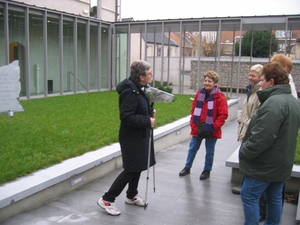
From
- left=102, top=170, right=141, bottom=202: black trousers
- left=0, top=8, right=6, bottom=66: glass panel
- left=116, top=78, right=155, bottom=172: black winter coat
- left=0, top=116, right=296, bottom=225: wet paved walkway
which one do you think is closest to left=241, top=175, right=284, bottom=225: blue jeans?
left=0, top=116, right=296, bottom=225: wet paved walkway

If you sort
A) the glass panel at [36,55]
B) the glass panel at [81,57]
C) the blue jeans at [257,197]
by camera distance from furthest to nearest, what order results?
the glass panel at [81,57], the glass panel at [36,55], the blue jeans at [257,197]

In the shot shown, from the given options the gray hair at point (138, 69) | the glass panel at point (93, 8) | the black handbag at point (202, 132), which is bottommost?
the black handbag at point (202, 132)

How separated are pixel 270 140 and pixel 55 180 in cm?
287

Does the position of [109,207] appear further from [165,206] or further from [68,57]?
[68,57]

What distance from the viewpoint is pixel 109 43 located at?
20109 mm

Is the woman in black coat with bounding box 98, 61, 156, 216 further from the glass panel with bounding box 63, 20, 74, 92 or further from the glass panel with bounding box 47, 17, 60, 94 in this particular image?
the glass panel with bounding box 63, 20, 74, 92

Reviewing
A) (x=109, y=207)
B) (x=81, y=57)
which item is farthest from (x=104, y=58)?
(x=109, y=207)

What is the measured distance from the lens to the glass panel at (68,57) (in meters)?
17.4

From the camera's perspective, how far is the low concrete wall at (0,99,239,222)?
398 cm

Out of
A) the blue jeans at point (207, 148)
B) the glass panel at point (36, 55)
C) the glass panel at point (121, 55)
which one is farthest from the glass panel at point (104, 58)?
the blue jeans at point (207, 148)

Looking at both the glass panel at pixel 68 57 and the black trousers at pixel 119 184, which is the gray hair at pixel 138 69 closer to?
the black trousers at pixel 119 184

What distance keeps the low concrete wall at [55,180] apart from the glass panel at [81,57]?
12.6 meters

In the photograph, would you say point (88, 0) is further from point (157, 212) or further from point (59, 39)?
point (157, 212)

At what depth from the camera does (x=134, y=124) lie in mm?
3859
